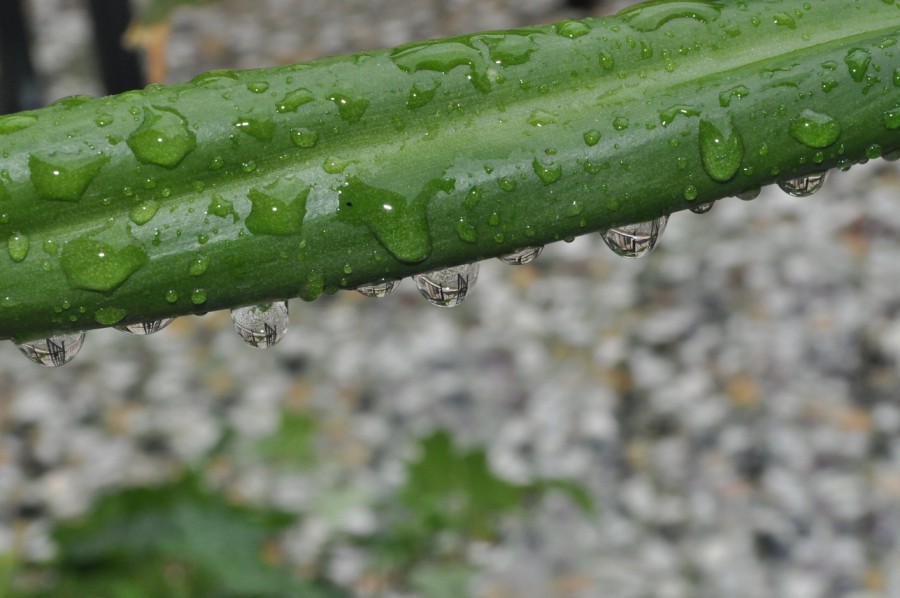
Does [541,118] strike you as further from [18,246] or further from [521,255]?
[18,246]

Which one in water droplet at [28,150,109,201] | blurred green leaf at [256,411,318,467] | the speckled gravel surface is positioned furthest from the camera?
the speckled gravel surface

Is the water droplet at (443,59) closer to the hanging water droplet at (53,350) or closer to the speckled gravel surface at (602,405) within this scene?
the hanging water droplet at (53,350)

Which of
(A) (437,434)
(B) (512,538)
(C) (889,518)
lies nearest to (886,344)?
(C) (889,518)

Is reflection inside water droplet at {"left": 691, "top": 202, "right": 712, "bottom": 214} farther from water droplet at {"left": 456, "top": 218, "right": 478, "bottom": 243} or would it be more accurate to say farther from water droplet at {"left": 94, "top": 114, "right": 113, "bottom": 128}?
water droplet at {"left": 94, "top": 114, "right": 113, "bottom": 128}

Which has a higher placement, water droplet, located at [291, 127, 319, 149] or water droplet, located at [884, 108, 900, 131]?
water droplet, located at [291, 127, 319, 149]

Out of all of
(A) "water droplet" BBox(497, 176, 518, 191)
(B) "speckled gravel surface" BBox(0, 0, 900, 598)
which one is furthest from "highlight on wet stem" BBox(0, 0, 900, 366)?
(B) "speckled gravel surface" BBox(0, 0, 900, 598)

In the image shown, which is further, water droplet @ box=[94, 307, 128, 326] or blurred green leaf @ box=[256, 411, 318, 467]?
blurred green leaf @ box=[256, 411, 318, 467]

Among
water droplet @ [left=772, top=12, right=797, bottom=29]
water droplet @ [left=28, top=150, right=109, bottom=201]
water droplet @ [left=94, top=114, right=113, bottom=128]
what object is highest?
water droplet @ [left=772, top=12, right=797, bottom=29]
